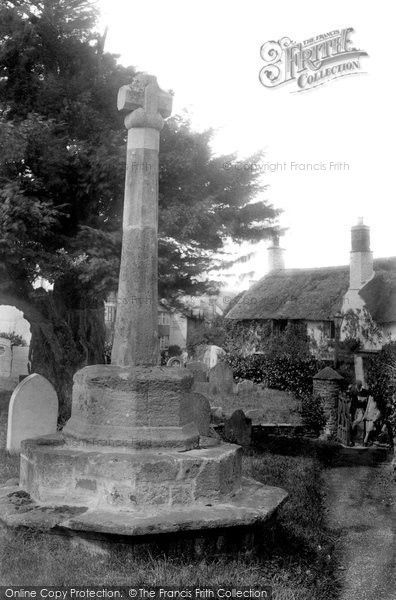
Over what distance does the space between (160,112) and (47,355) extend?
8.39 m

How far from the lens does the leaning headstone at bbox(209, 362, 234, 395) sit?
1945cm

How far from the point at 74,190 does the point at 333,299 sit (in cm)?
1559

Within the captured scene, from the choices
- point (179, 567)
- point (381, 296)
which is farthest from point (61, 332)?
point (381, 296)

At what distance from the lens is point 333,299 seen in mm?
24781

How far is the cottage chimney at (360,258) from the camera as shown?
20.3 meters

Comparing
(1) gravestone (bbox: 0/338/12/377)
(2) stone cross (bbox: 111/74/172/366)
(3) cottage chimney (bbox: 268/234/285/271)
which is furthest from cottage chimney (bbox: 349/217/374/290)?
(2) stone cross (bbox: 111/74/172/366)

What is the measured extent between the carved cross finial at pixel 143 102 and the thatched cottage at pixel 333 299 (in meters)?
14.9

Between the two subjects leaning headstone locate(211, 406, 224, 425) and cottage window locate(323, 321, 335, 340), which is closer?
leaning headstone locate(211, 406, 224, 425)

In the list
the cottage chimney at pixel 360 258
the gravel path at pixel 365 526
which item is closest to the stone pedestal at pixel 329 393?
the gravel path at pixel 365 526

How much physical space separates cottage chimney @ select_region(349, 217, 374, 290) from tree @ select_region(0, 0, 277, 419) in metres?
8.76

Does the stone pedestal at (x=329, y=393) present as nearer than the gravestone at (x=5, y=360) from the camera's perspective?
Yes

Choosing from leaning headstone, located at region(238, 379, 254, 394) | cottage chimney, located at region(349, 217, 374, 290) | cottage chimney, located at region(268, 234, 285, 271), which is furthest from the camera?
cottage chimney, located at region(268, 234, 285, 271)

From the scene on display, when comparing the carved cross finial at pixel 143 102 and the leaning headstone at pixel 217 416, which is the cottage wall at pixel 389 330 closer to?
the leaning headstone at pixel 217 416

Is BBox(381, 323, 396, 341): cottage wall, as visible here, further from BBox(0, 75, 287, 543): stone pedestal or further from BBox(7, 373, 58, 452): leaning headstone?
BBox(0, 75, 287, 543): stone pedestal
